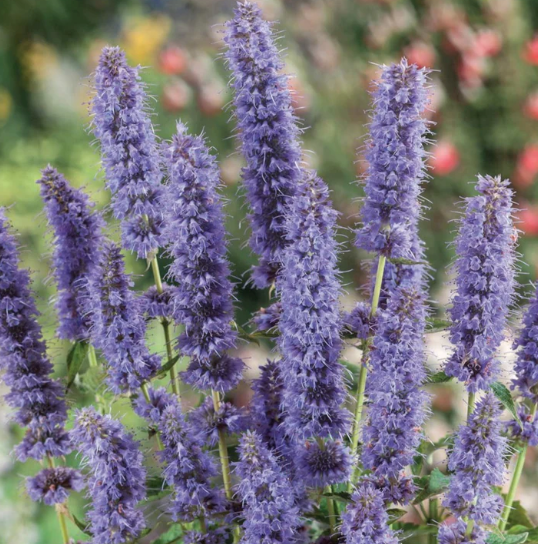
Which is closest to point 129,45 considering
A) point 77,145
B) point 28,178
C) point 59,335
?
point 77,145

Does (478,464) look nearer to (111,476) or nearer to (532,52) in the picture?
(111,476)

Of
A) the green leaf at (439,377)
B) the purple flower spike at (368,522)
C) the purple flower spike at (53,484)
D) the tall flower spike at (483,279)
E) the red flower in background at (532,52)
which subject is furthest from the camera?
the red flower in background at (532,52)

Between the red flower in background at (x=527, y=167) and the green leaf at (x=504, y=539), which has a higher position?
the red flower in background at (x=527, y=167)

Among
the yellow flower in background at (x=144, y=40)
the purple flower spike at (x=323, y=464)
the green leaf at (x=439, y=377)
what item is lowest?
the purple flower spike at (x=323, y=464)

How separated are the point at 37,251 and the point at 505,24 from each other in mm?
2412

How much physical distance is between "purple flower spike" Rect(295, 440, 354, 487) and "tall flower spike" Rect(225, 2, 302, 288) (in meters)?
0.28

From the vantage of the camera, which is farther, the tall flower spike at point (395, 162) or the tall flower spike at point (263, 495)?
the tall flower spike at point (395, 162)

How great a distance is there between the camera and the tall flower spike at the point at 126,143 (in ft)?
3.65

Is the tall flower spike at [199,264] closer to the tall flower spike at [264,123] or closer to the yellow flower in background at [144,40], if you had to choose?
the tall flower spike at [264,123]

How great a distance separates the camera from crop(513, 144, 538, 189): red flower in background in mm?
3389

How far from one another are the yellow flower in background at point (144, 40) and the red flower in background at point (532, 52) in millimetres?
1908

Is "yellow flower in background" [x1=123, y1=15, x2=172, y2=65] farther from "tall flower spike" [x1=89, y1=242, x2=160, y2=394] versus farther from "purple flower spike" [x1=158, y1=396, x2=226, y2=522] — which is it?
"purple flower spike" [x1=158, y1=396, x2=226, y2=522]

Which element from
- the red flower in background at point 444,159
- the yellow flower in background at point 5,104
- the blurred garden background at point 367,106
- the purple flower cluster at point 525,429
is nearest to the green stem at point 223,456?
the purple flower cluster at point 525,429

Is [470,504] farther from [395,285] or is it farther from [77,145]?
[77,145]
